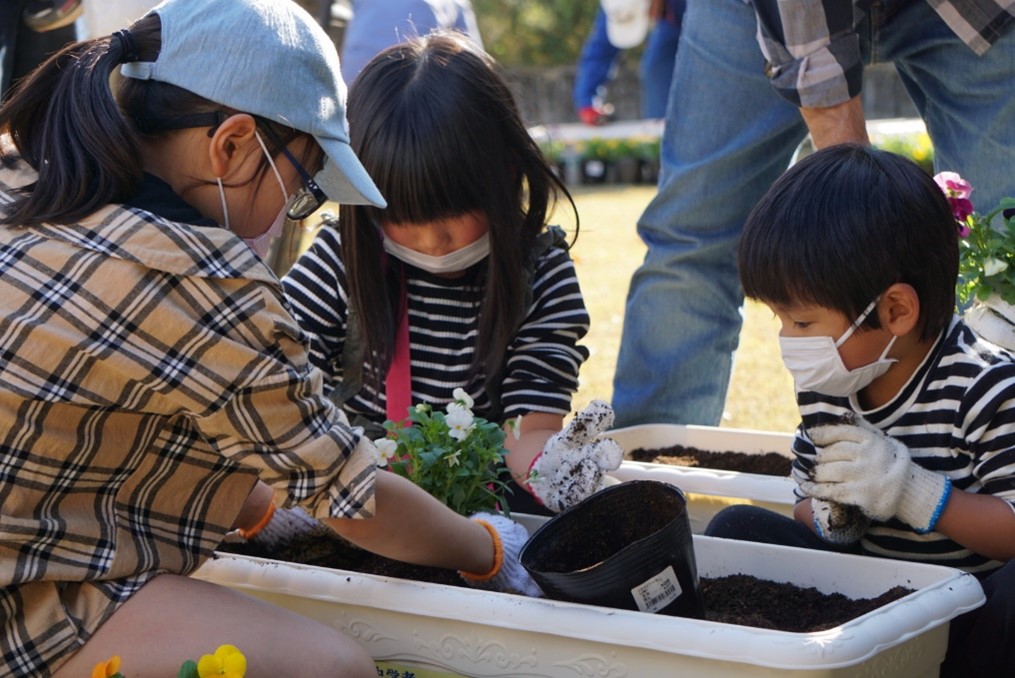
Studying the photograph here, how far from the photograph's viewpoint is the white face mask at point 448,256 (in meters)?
2.50

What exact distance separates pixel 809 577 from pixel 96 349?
1.16 m

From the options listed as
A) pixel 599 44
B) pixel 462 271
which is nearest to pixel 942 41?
pixel 462 271

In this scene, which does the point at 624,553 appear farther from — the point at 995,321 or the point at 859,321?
the point at 995,321

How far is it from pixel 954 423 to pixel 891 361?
14cm

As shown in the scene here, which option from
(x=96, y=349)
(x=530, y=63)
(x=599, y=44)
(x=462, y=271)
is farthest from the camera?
(x=530, y=63)

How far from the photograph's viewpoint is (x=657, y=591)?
1.78m

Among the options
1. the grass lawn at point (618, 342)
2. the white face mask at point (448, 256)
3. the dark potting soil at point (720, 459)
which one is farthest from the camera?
the grass lawn at point (618, 342)

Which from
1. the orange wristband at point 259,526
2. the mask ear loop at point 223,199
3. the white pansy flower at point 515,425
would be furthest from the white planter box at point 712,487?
the mask ear loop at point 223,199

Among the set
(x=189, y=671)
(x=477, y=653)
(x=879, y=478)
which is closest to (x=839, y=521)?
(x=879, y=478)

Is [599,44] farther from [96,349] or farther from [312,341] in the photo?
[96,349]

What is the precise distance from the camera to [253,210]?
1814mm

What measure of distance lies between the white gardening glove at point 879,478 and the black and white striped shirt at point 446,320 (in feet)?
2.43

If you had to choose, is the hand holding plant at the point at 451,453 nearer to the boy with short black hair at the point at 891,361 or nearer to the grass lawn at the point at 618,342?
the boy with short black hair at the point at 891,361

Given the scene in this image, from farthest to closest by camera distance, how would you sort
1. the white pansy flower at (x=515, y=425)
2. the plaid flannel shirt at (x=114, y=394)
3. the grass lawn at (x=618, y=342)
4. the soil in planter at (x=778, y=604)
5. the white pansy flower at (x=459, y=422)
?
the grass lawn at (x=618, y=342), the white pansy flower at (x=515, y=425), the white pansy flower at (x=459, y=422), the soil in planter at (x=778, y=604), the plaid flannel shirt at (x=114, y=394)
